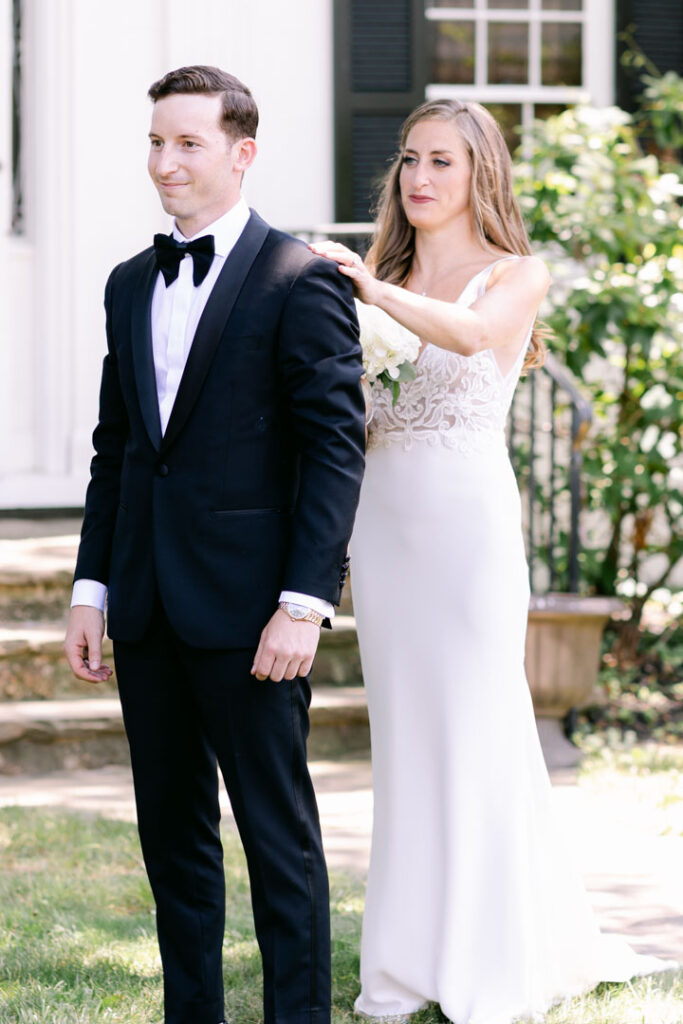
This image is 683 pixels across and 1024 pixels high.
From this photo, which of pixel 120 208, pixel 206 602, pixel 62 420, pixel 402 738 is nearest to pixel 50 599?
pixel 62 420

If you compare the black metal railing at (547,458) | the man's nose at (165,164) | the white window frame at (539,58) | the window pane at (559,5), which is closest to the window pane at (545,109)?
the white window frame at (539,58)

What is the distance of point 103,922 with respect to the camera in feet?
12.3

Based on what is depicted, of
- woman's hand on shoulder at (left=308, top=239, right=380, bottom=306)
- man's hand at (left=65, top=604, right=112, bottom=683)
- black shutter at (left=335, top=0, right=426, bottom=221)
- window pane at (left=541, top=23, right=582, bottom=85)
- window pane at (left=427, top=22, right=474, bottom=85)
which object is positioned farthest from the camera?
window pane at (left=541, top=23, right=582, bottom=85)

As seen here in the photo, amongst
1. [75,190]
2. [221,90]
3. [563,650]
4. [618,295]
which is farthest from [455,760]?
[75,190]

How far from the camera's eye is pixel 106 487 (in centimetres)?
281

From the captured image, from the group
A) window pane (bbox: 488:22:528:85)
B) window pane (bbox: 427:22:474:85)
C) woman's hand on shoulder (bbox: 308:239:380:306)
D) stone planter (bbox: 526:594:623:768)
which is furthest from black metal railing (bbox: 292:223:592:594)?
woman's hand on shoulder (bbox: 308:239:380:306)

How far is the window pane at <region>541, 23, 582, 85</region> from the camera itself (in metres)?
7.56

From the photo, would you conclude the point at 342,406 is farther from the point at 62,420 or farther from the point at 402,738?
the point at 62,420

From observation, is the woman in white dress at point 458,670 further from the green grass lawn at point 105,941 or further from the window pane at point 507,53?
the window pane at point 507,53

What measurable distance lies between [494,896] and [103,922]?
3.80ft

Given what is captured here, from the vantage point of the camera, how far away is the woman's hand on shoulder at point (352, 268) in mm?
2621

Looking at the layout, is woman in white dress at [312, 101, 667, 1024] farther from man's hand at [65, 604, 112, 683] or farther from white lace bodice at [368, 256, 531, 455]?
man's hand at [65, 604, 112, 683]

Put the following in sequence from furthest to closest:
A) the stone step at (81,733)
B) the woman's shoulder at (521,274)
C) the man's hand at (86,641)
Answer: the stone step at (81,733) < the woman's shoulder at (521,274) < the man's hand at (86,641)

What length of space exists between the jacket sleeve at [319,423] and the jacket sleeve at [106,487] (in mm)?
429
